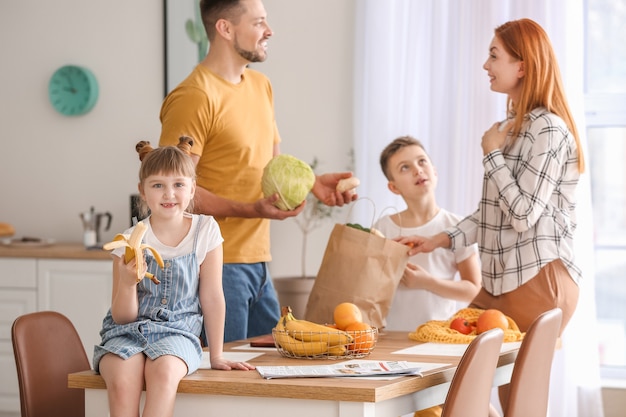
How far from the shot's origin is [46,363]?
2.24m

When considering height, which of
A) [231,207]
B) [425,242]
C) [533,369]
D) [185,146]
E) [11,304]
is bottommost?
[11,304]

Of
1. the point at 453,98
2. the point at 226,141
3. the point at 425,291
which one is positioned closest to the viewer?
the point at 226,141

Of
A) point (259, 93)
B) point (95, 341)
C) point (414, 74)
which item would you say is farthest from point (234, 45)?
point (95, 341)

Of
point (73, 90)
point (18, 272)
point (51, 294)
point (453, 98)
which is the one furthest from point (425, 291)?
point (73, 90)

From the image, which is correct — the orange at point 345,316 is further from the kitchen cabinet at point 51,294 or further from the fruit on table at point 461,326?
the kitchen cabinet at point 51,294

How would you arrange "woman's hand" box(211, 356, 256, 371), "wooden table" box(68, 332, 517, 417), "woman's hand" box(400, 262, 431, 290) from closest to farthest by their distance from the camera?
"wooden table" box(68, 332, 517, 417)
"woman's hand" box(211, 356, 256, 371)
"woman's hand" box(400, 262, 431, 290)

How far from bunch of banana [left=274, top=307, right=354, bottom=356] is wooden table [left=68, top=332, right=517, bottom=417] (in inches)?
7.7

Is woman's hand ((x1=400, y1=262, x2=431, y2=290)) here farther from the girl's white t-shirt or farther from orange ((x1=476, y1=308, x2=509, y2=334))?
the girl's white t-shirt

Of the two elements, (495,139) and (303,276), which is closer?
(495,139)

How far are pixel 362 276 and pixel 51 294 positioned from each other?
2184 millimetres

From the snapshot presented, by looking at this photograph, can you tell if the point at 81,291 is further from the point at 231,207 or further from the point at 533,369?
the point at 533,369

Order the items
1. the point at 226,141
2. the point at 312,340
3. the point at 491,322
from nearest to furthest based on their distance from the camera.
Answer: the point at 312,340
the point at 491,322
the point at 226,141

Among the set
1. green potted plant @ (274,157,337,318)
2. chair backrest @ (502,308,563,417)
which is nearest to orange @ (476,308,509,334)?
chair backrest @ (502,308,563,417)

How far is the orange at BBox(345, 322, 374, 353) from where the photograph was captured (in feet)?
6.73
